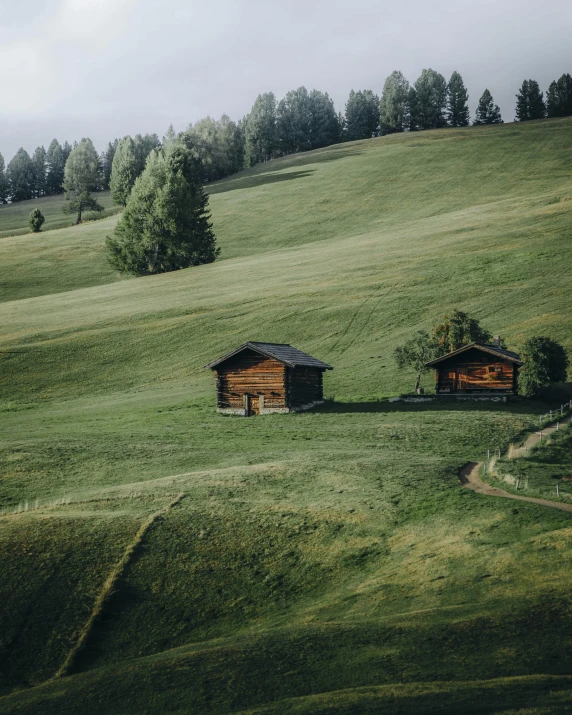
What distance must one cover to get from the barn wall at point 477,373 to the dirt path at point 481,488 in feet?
75.8

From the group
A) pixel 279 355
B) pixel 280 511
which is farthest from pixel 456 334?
pixel 280 511

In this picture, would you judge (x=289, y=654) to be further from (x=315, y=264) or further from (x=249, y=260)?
(x=249, y=260)

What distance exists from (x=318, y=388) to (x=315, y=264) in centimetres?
4083

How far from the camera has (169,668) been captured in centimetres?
1853

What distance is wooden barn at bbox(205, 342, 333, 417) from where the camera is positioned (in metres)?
57.6

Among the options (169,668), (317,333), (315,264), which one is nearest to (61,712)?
(169,668)

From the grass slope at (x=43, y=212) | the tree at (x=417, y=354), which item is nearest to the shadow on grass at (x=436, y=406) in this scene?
the tree at (x=417, y=354)

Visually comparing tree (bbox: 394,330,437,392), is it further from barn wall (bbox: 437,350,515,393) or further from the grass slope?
the grass slope

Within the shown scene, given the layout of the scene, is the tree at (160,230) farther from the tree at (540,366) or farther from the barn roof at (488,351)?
the tree at (540,366)

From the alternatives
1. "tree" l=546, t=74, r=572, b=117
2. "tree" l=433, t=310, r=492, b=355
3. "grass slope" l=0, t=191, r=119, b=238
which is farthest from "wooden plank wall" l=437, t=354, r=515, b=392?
"tree" l=546, t=74, r=572, b=117

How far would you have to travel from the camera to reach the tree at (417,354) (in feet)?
212

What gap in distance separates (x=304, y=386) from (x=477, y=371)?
44.5 ft

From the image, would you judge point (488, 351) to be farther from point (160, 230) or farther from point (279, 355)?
point (160, 230)

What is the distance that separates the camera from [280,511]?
30.1 meters
